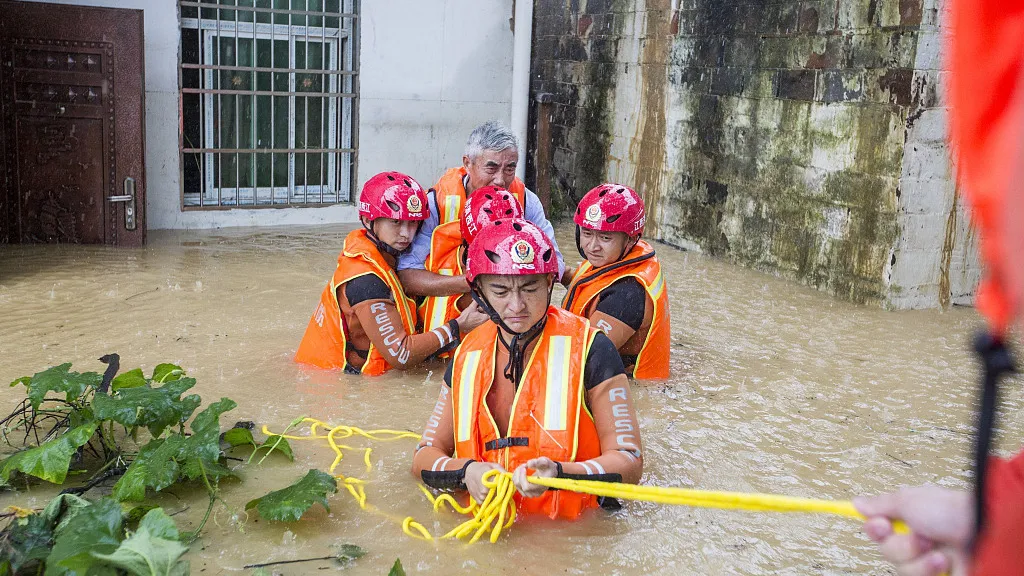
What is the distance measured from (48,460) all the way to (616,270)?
10.2ft

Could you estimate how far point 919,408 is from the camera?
18.7 feet

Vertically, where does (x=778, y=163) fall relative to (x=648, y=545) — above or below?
above

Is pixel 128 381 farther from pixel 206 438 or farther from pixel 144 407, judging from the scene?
pixel 206 438

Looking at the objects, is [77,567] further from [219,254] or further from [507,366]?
[219,254]

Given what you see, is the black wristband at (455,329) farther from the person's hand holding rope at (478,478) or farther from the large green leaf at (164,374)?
the person's hand holding rope at (478,478)

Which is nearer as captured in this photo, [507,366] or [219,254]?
[507,366]

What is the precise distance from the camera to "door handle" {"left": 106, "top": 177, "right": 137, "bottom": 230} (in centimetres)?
930

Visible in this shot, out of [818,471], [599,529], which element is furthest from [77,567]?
[818,471]

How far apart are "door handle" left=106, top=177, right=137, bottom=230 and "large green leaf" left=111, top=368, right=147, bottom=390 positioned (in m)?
5.24

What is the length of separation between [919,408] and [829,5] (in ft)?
13.8

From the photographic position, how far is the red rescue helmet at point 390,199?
17.8 feet

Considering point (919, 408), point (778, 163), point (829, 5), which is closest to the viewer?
point (919, 408)

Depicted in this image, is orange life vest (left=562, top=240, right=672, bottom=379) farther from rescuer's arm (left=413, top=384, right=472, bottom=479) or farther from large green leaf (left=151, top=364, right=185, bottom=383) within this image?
large green leaf (left=151, top=364, right=185, bottom=383)

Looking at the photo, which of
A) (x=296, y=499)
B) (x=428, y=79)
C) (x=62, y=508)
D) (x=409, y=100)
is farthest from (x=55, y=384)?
(x=428, y=79)
